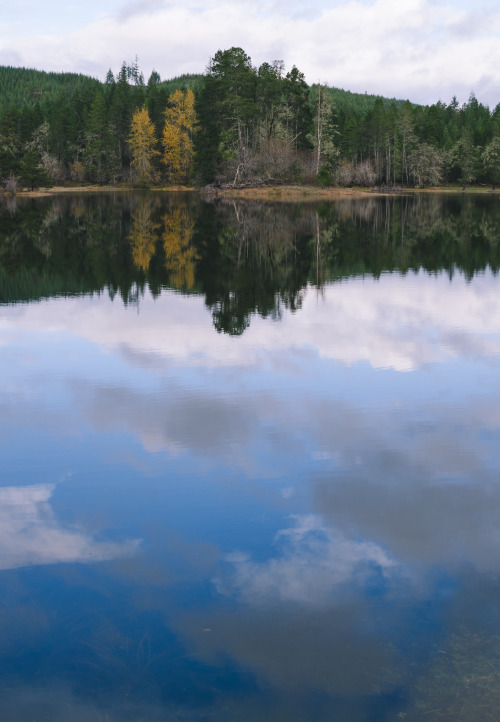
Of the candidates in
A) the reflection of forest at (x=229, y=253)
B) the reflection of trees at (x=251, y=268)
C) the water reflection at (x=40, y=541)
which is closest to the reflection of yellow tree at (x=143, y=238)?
the reflection of forest at (x=229, y=253)

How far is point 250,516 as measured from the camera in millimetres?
8625

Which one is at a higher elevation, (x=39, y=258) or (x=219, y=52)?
(x=219, y=52)

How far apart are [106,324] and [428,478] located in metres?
12.3

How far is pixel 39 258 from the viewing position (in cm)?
3294

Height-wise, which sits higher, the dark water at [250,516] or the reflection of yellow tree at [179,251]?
the reflection of yellow tree at [179,251]

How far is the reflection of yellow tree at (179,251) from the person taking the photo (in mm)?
27922

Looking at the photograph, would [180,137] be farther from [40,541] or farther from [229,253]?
[40,541]

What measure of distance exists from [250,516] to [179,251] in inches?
1116

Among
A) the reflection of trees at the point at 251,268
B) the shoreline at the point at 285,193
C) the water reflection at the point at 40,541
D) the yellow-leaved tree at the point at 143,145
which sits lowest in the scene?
the water reflection at the point at 40,541

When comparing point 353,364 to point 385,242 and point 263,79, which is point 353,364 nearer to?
point 385,242

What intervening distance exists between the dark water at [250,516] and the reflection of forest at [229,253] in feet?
14.0

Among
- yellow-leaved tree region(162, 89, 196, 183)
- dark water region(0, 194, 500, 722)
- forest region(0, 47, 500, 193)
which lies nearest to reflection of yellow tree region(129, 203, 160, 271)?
dark water region(0, 194, 500, 722)

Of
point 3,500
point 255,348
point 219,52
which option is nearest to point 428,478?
point 3,500

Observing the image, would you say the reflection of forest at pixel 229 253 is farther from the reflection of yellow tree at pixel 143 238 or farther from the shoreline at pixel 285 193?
the shoreline at pixel 285 193
